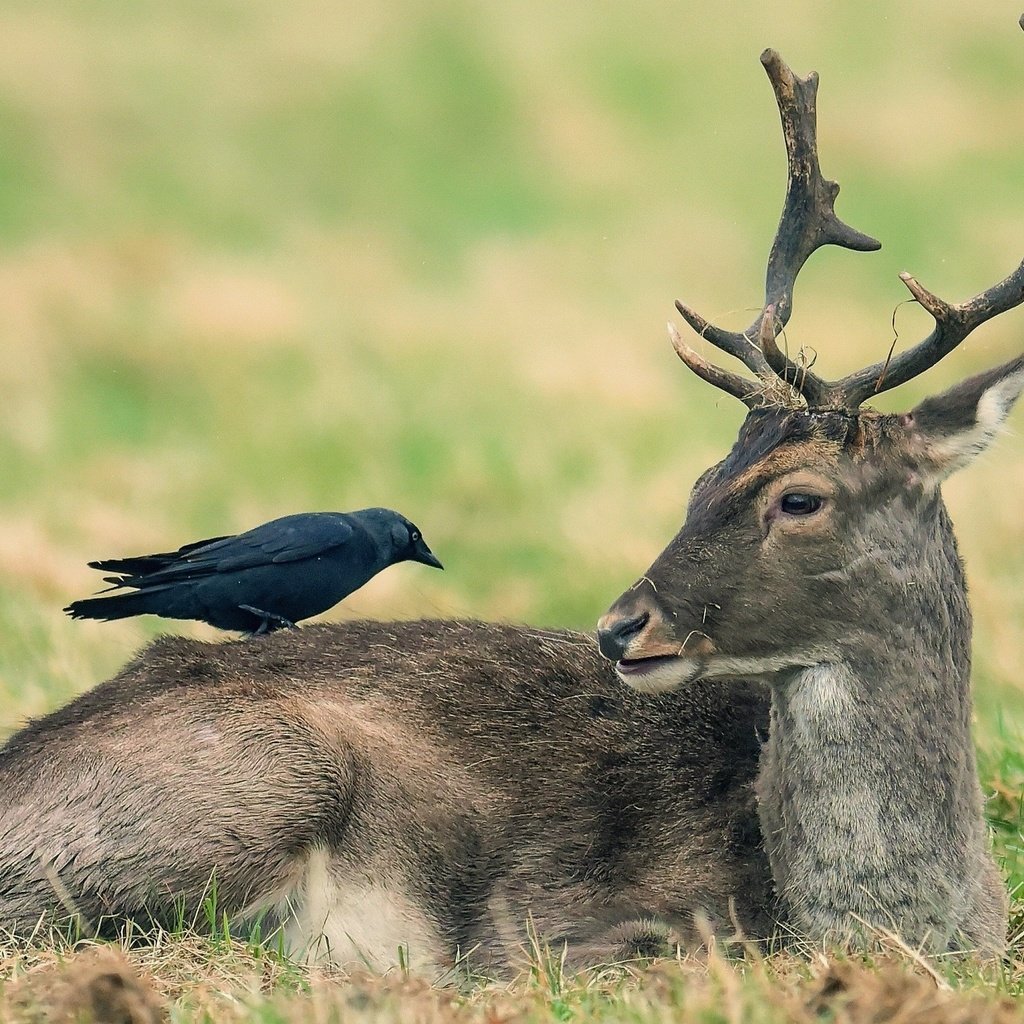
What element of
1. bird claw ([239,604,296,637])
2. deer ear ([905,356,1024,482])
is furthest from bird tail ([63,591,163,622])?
deer ear ([905,356,1024,482])

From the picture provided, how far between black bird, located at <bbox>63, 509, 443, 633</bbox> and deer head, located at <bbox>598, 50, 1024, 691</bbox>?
1.25m

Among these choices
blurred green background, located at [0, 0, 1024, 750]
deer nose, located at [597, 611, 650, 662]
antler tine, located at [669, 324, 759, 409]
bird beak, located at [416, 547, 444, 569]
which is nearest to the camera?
deer nose, located at [597, 611, 650, 662]

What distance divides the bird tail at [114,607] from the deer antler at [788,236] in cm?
171

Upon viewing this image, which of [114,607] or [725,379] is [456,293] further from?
[725,379]

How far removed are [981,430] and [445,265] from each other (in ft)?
51.3

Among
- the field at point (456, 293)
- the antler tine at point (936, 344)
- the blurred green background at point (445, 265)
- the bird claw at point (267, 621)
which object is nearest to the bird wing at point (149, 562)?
the bird claw at point (267, 621)

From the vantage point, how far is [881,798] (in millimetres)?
4859

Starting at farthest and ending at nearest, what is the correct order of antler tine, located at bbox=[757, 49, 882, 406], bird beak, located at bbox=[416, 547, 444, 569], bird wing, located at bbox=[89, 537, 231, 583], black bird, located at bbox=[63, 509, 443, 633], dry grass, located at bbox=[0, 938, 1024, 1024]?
bird beak, located at bbox=[416, 547, 444, 569]
black bird, located at bbox=[63, 509, 443, 633]
bird wing, located at bbox=[89, 537, 231, 583]
antler tine, located at bbox=[757, 49, 882, 406]
dry grass, located at bbox=[0, 938, 1024, 1024]

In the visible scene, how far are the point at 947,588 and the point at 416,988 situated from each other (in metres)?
1.66

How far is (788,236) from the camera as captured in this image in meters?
5.52

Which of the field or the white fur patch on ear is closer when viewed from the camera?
the white fur patch on ear

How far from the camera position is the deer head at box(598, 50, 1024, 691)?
4805 mm

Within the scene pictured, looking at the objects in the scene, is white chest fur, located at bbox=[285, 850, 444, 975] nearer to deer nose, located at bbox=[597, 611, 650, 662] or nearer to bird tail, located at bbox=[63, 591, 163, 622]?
deer nose, located at bbox=[597, 611, 650, 662]

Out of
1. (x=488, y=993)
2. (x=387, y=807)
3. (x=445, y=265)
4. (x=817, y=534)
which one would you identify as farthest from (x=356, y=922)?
(x=445, y=265)
